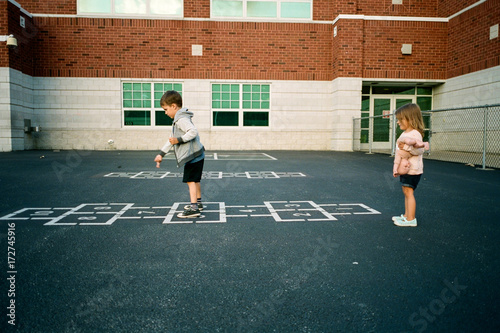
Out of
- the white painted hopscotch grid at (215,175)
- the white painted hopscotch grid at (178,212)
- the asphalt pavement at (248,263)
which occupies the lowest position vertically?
the asphalt pavement at (248,263)

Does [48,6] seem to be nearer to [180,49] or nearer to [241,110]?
[180,49]

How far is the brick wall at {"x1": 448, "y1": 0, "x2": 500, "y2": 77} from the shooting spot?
14055 mm

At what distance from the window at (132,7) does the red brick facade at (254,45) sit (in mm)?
381

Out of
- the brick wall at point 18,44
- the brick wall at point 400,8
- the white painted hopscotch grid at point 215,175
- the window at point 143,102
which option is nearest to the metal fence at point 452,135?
the brick wall at point 400,8

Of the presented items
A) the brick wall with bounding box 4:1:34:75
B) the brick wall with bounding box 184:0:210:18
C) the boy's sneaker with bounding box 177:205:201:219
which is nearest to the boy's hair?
the boy's sneaker with bounding box 177:205:201:219

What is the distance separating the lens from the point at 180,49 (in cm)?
1686

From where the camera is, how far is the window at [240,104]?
56.9ft

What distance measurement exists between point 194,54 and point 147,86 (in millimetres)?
2665

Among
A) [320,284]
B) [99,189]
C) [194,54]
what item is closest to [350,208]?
Answer: [320,284]

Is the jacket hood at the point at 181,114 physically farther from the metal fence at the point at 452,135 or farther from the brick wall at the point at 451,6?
the brick wall at the point at 451,6

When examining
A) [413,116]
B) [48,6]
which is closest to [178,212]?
[413,116]

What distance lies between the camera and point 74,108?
16.7 m

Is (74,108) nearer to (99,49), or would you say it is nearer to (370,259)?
(99,49)

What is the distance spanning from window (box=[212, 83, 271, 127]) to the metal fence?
444cm
